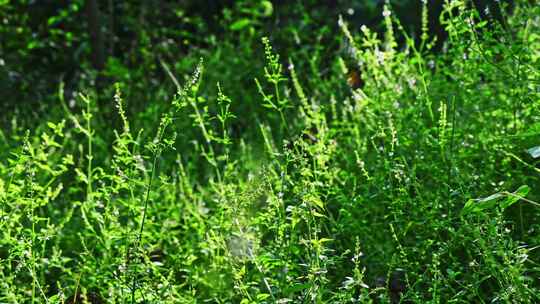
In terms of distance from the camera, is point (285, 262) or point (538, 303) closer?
point (285, 262)

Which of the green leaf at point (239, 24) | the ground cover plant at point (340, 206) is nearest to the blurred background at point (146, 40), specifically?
the green leaf at point (239, 24)

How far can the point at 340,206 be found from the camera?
286 centimetres

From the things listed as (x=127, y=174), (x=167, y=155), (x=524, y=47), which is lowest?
(x=167, y=155)

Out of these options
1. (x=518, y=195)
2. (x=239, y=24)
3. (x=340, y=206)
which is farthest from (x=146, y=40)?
(x=518, y=195)

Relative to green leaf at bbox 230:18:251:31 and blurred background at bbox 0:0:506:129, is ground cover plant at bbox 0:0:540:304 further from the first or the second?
green leaf at bbox 230:18:251:31

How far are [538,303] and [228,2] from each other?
4.04 m

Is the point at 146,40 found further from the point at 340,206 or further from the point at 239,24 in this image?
the point at 340,206

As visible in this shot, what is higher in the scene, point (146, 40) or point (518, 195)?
point (518, 195)

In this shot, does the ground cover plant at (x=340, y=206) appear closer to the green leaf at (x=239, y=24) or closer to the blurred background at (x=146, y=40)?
the blurred background at (x=146, y=40)

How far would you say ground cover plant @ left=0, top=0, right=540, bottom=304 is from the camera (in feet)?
6.41

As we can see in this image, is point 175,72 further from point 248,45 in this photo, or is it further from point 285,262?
point 285,262

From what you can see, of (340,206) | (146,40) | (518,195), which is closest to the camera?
(518,195)

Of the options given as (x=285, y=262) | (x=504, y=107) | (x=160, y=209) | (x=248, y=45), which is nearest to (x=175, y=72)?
(x=248, y=45)

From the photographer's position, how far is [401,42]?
16.7ft
